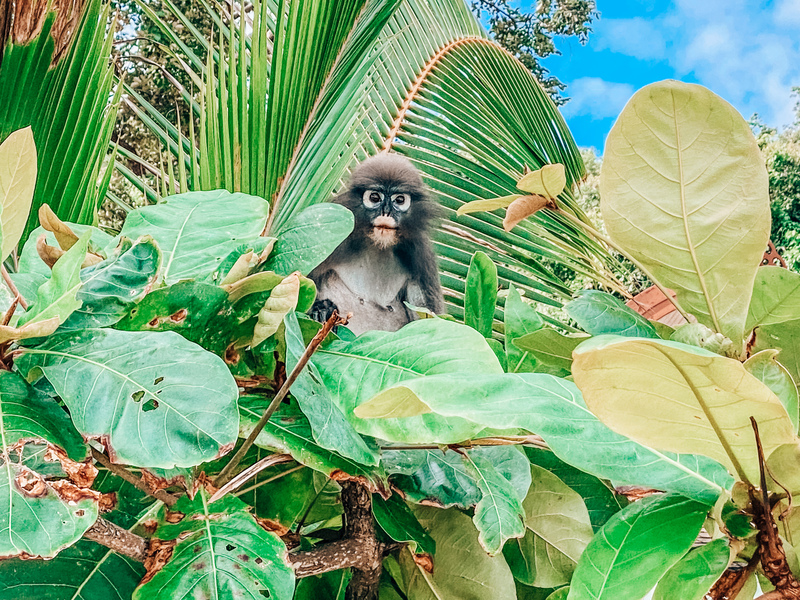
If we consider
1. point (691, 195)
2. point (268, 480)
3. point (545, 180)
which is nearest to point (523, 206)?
point (545, 180)

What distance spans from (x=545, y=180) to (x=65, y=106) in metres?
0.63

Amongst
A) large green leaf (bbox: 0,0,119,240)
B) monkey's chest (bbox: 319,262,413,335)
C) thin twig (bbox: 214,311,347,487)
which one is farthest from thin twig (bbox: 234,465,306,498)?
monkey's chest (bbox: 319,262,413,335)

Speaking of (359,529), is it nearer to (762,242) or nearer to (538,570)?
(538,570)

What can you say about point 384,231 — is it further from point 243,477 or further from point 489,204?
point 243,477

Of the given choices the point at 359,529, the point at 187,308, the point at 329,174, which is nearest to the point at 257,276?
the point at 187,308

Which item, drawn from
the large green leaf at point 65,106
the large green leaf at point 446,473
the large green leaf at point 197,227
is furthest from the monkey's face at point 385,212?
the large green leaf at point 446,473

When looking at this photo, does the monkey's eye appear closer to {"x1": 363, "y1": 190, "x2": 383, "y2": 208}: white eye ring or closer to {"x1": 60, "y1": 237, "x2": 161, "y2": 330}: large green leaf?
{"x1": 363, "y1": 190, "x2": 383, "y2": 208}: white eye ring

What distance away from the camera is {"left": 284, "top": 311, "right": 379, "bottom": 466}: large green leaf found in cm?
30

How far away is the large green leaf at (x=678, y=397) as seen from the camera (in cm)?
24

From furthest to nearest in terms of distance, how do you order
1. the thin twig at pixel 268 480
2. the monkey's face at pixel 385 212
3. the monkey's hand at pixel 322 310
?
the monkey's face at pixel 385 212 < the monkey's hand at pixel 322 310 < the thin twig at pixel 268 480

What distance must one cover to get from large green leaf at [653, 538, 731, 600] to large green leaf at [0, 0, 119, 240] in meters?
0.68

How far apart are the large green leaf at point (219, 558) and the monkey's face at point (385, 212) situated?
66.9 inches

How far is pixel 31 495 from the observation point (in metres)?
0.25

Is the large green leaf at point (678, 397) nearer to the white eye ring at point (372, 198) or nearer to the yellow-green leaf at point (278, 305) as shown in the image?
the yellow-green leaf at point (278, 305)
